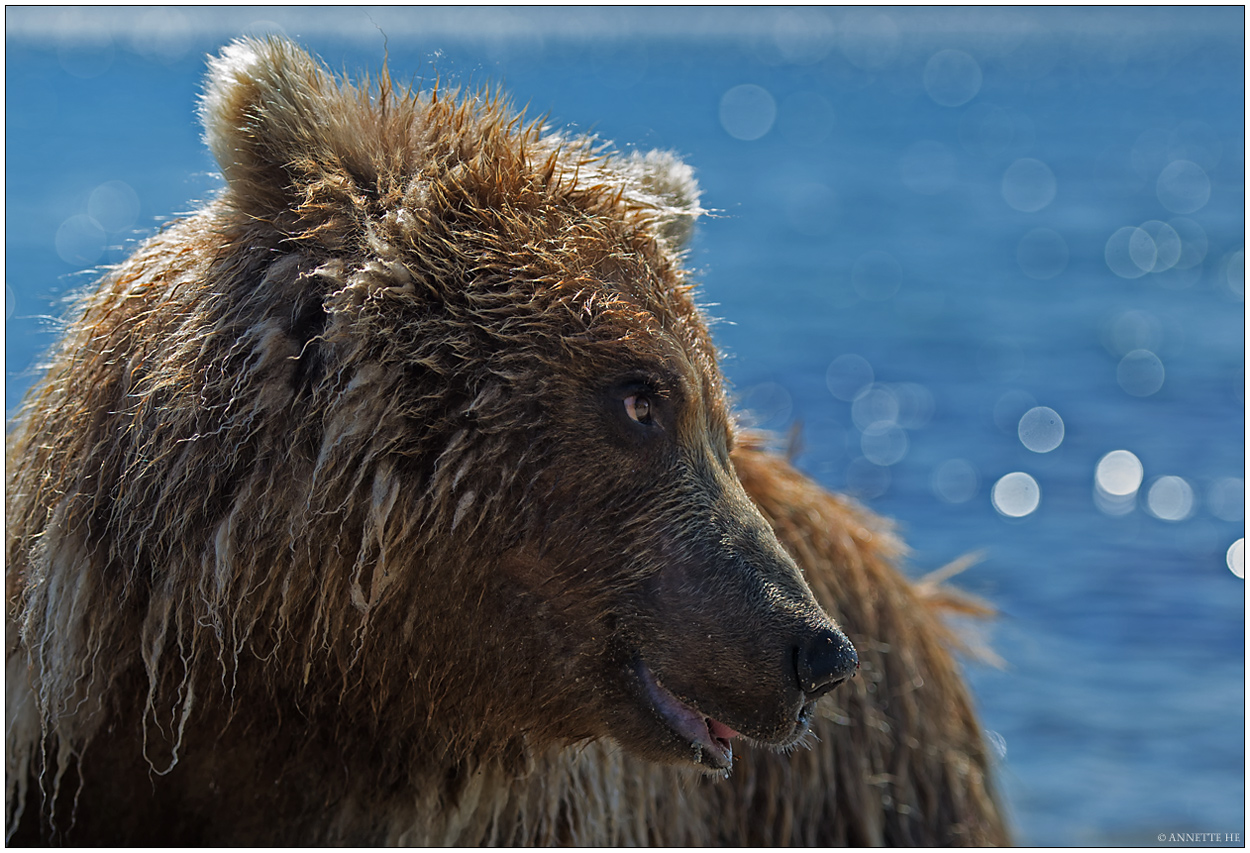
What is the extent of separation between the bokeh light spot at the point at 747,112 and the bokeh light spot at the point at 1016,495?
25439 millimetres

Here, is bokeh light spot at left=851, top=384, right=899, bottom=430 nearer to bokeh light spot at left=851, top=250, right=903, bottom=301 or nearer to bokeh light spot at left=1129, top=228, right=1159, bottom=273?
bokeh light spot at left=851, top=250, right=903, bottom=301

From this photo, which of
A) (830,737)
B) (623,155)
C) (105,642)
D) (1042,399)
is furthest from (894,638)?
(1042,399)

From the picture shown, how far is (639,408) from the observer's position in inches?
114

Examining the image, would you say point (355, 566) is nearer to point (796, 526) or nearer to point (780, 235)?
point (796, 526)

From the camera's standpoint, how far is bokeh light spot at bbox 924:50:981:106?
5019 centimetres

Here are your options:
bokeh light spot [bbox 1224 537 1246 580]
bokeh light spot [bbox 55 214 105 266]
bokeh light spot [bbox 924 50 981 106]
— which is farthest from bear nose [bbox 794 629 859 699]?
bokeh light spot [bbox 924 50 981 106]

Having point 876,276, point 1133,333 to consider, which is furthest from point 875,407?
point 876,276

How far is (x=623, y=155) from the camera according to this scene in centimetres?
365

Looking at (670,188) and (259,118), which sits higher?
(670,188)

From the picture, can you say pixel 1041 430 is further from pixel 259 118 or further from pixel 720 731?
pixel 259 118

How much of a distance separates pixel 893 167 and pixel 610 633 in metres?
30.5

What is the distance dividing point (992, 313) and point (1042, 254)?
14.9 feet

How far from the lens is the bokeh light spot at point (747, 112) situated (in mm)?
37906

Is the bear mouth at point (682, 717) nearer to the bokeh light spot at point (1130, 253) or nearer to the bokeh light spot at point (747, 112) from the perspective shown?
the bokeh light spot at point (1130, 253)
